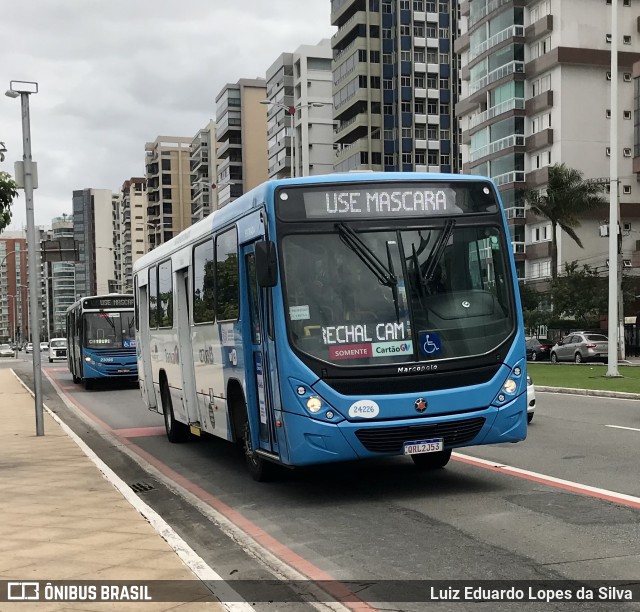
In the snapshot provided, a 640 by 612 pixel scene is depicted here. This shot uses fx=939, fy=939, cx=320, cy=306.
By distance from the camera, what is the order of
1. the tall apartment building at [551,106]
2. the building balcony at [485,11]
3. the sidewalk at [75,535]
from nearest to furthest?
the sidewalk at [75,535], the tall apartment building at [551,106], the building balcony at [485,11]

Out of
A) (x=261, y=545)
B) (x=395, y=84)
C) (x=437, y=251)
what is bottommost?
(x=261, y=545)

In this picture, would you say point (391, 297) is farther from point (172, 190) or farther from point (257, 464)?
point (172, 190)

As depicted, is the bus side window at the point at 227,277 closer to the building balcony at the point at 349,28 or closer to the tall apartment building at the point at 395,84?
the tall apartment building at the point at 395,84

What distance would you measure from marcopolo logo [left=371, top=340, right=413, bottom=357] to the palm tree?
5297 cm

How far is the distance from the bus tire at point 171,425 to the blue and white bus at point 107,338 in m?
15.8

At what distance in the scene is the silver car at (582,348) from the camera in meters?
46.8

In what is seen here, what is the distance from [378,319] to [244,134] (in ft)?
372

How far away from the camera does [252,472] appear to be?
10.8 m

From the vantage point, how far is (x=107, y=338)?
31.5 m

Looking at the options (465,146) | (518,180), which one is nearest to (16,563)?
(518,180)

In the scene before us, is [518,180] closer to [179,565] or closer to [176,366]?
[176,366]

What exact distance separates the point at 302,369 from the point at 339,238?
53.9 inches

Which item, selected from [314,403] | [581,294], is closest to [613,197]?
[314,403]

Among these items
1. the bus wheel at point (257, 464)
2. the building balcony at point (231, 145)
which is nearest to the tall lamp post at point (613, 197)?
the bus wheel at point (257, 464)
